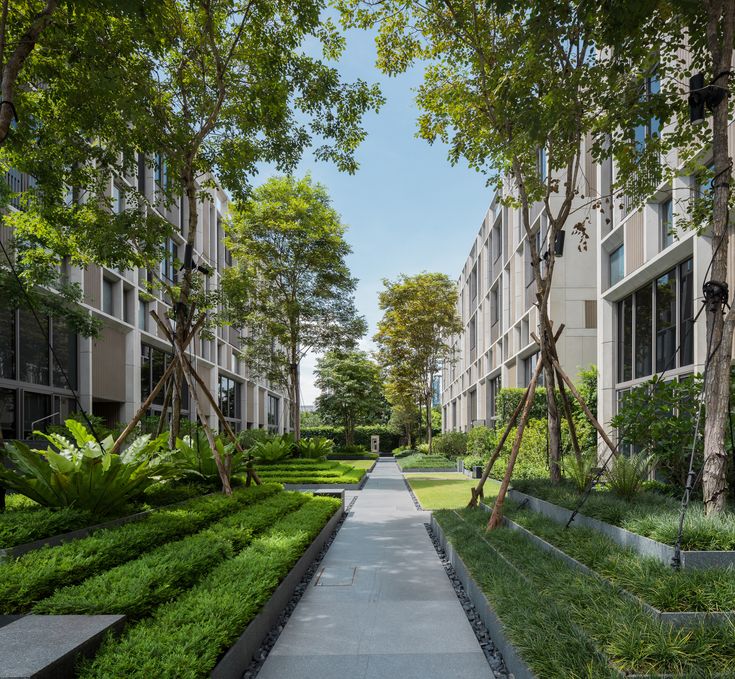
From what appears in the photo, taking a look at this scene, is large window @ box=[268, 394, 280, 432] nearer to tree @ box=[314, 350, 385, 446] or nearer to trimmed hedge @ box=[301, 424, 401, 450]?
trimmed hedge @ box=[301, 424, 401, 450]

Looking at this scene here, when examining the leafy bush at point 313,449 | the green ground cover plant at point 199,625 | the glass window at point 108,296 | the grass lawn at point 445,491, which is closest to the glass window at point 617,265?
the grass lawn at point 445,491

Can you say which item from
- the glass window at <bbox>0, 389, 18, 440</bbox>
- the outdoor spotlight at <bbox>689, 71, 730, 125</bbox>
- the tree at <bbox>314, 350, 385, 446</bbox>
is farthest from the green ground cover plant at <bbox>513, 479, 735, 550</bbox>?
the tree at <bbox>314, 350, 385, 446</bbox>

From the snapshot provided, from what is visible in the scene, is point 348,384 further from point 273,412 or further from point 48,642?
point 48,642

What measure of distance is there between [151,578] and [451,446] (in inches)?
1245

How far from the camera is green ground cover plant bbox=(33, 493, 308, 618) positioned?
4348 mm

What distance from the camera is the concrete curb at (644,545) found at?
16.2ft

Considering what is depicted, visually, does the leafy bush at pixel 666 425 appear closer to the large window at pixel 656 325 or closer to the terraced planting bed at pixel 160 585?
the large window at pixel 656 325

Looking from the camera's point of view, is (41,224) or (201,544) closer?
(201,544)

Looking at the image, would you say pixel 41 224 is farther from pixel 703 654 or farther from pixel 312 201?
pixel 312 201

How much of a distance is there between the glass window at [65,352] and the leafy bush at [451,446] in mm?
20526

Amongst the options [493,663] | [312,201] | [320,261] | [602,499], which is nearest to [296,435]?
[320,261]

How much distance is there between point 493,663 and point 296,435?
876 inches

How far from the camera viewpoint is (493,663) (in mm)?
4793

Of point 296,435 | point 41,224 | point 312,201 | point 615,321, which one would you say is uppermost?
point 312,201
